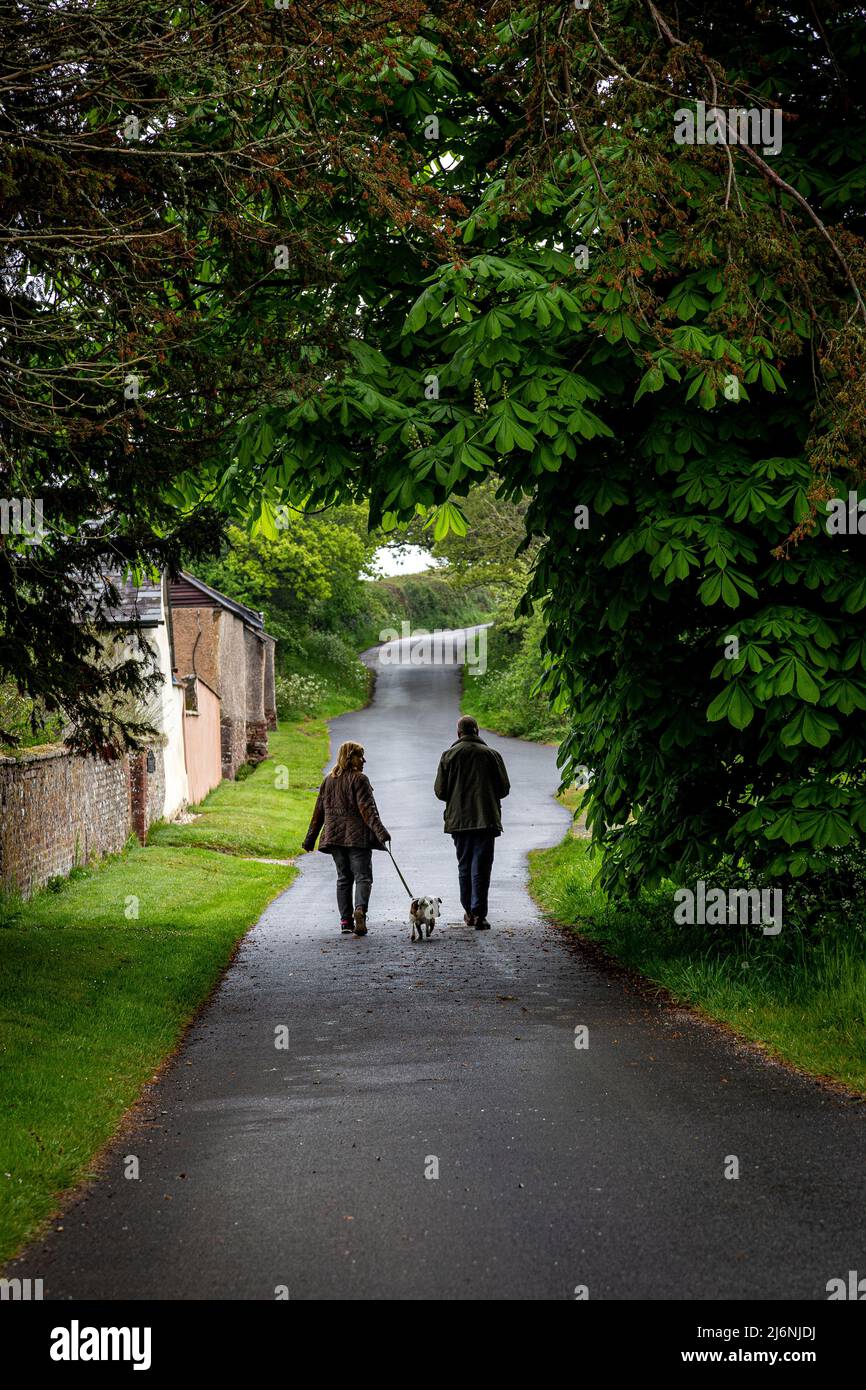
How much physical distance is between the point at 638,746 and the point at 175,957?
433cm

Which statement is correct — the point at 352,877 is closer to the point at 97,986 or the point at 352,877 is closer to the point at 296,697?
the point at 97,986

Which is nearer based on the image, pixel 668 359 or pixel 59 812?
pixel 668 359

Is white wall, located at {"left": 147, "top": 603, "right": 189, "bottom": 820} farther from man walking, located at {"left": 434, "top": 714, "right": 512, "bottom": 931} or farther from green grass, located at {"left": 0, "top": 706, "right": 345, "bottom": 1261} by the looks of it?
man walking, located at {"left": 434, "top": 714, "right": 512, "bottom": 931}

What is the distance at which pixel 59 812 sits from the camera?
48.6 feet

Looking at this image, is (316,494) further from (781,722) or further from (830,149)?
(830,149)

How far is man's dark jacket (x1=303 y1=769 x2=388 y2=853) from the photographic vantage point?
12.8 m

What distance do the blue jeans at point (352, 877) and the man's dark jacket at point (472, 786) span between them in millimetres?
918

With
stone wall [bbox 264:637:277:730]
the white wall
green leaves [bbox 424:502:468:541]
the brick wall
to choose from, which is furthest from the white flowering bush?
green leaves [bbox 424:502:468:541]

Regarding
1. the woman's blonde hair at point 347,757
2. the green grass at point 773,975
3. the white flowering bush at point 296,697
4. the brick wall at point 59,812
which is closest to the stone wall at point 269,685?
the white flowering bush at point 296,697

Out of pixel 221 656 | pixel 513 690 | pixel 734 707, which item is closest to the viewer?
pixel 734 707

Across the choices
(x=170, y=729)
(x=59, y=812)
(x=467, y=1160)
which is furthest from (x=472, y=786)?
(x=170, y=729)

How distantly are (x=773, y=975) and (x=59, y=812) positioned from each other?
914 centimetres

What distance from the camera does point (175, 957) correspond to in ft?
35.4
